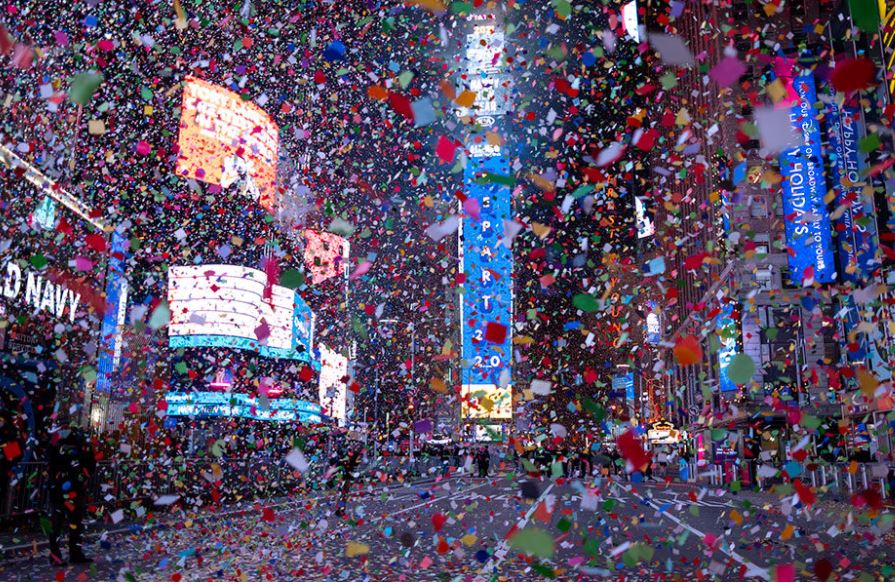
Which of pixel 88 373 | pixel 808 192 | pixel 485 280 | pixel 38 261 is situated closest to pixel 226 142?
pixel 38 261

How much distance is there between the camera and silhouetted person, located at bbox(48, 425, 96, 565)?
9391 millimetres

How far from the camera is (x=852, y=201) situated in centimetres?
2709

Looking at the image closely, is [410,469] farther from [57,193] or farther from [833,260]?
[57,193]

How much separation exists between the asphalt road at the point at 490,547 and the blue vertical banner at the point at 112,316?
10737 millimetres

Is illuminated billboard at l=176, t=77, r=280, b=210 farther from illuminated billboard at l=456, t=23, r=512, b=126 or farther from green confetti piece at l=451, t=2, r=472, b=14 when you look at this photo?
illuminated billboard at l=456, t=23, r=512, b=126

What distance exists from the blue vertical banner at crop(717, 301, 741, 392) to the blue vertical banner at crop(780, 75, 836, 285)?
24.7ft

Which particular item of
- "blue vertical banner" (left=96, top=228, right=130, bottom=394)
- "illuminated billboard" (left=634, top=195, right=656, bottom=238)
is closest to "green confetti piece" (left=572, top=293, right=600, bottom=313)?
"blue vertical banner" (left=96, top=228, right=130, bottom=394)

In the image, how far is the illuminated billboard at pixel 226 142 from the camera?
1459 inches

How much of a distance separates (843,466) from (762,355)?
62.9 ft

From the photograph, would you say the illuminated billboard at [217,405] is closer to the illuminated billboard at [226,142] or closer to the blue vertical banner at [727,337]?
the illuminated billboard at [226,142]

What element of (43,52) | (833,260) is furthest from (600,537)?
(833,260)

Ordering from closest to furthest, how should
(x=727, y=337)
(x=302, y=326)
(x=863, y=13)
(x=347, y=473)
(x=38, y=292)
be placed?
(x=863, y=13), (x=347, y=473), (x=38, y=292), (x=727, y=337), (x=302, y=326)

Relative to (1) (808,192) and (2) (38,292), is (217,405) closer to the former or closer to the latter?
(2) (38,292)

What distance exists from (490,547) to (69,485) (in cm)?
537
